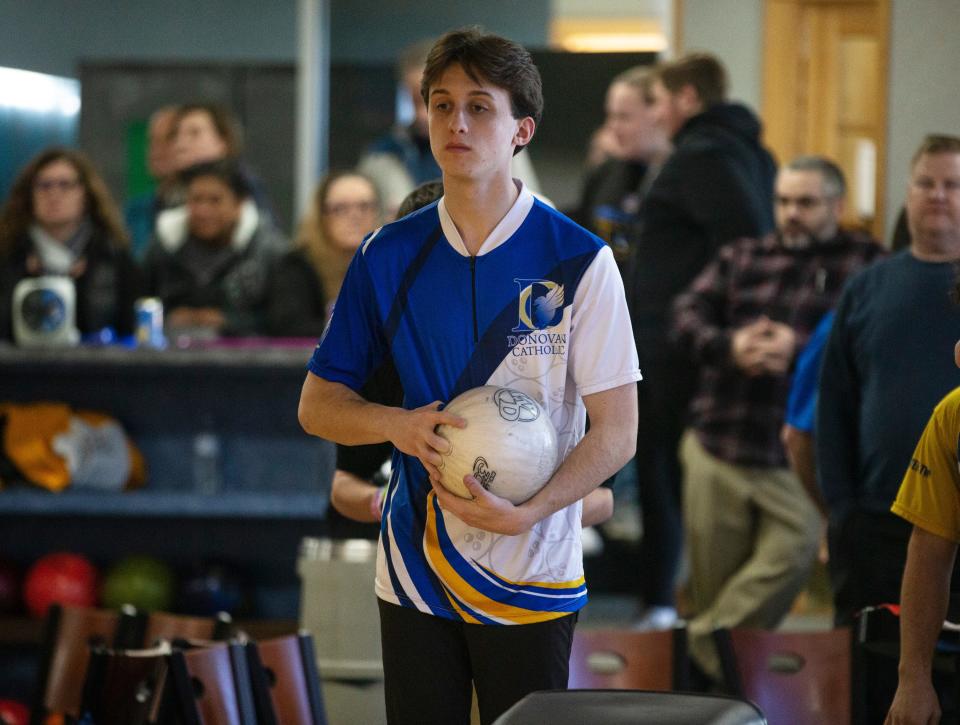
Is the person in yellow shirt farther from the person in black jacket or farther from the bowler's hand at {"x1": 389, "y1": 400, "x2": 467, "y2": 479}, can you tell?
the person in black jacket

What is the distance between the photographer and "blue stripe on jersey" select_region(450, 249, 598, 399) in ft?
7.24

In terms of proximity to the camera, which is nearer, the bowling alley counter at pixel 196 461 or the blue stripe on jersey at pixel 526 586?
the blue stripe on jersey at pixel 526 586

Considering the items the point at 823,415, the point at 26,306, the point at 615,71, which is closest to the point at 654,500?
the point at 823,415

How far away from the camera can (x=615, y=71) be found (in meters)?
8.88

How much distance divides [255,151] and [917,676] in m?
7.71

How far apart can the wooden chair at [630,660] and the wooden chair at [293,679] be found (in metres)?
0.53

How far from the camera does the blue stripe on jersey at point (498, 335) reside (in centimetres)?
221

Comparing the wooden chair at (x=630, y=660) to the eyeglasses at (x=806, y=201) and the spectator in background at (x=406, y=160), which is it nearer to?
the eyeglasses at (x=806, y=201)

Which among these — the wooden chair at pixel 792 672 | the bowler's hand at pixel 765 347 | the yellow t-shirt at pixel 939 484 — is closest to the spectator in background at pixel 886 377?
the wooden chair at pixel 792 672

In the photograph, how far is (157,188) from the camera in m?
6.61

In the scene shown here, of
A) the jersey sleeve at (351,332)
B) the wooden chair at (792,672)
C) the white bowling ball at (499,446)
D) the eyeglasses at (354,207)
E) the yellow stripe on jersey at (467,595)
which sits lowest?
the wooden chair at (792,672)

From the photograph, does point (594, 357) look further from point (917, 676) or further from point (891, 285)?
point (891, 285)

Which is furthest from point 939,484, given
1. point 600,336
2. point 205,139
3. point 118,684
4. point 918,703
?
point 205,139

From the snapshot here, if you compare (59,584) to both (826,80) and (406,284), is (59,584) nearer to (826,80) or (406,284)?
(406,284)
